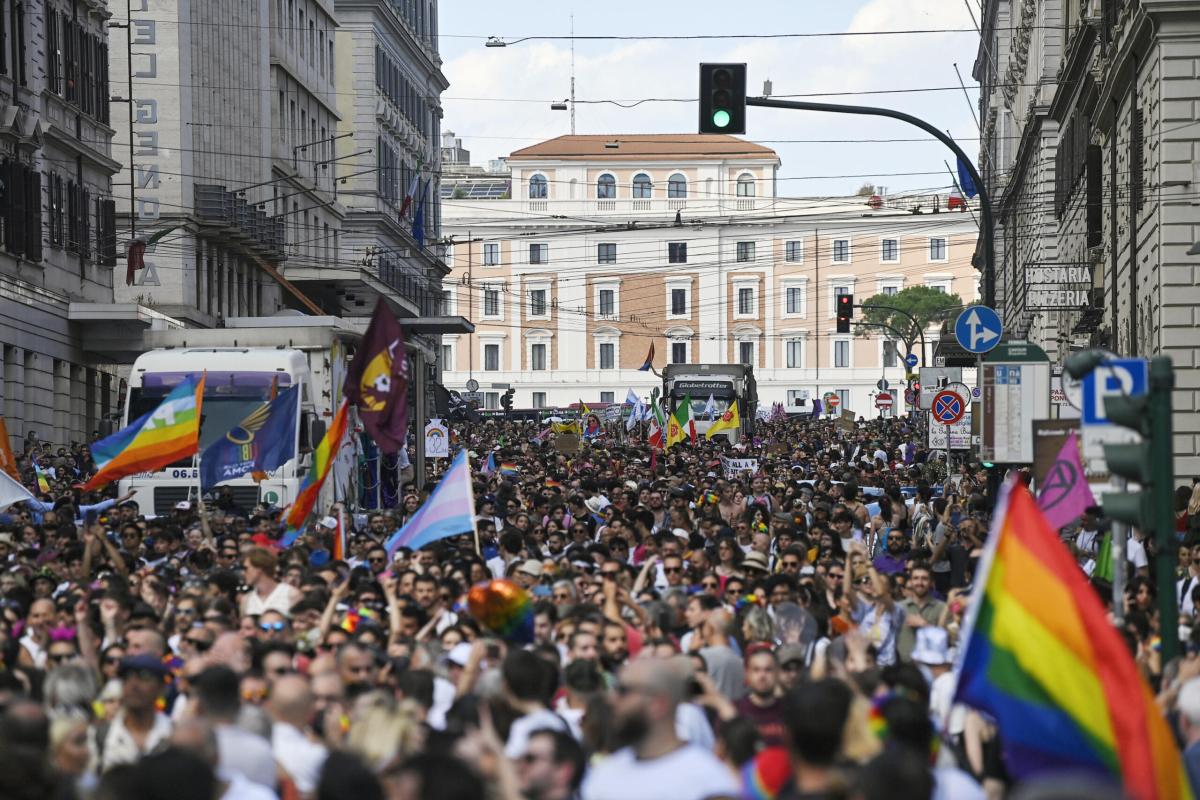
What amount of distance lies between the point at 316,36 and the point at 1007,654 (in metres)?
67.0

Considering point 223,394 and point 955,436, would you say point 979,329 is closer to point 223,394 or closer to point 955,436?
point 955,436

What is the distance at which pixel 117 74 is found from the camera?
53.5 meters

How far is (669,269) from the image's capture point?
394 ft

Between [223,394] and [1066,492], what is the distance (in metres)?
13.6

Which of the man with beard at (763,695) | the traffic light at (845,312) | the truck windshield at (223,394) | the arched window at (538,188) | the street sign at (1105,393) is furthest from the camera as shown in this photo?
the arched window at (538,188)

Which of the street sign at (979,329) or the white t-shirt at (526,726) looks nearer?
the white t-shirt at (526,726)

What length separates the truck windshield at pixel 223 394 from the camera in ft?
86.1

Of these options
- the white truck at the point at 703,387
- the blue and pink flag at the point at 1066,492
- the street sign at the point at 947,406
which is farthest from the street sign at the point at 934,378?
the white truck at the point at 703,387

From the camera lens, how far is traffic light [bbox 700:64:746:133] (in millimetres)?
20094

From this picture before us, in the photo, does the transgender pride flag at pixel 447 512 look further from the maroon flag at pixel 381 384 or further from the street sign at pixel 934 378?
the street sign at pixel 934 378

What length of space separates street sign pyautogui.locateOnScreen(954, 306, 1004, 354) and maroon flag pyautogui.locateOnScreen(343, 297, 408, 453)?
16.6 feet

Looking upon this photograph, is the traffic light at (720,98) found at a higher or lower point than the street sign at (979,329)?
higher

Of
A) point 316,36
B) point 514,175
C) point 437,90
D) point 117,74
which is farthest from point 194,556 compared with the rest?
point 514,175

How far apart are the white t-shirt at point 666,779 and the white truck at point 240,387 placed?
61.5 feet
